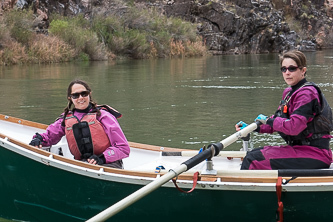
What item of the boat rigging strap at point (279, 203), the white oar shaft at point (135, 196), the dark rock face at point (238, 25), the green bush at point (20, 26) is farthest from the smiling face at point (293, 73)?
the dark rock face at point (238, 25)

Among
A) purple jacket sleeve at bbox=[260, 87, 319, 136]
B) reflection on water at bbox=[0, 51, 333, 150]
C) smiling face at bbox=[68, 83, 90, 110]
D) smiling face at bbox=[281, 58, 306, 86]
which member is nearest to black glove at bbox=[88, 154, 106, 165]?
smiling face at bbox=[68, 83, 90, 110]

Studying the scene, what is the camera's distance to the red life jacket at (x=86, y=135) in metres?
3.88

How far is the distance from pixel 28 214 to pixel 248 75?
12297 millimetres

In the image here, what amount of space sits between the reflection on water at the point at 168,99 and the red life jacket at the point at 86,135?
8.58ft

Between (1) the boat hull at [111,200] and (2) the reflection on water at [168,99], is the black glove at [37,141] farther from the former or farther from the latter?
(2) the reflection on water at [168,99]

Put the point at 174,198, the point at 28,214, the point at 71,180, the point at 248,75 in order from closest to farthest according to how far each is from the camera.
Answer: the point at 174,198, the point at 71,180, the point at 28,214, the point at 248,75

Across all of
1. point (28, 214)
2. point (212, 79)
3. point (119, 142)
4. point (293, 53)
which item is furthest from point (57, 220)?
point (212, 79)

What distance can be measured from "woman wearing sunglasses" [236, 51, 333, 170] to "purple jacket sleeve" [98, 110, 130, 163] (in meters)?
0.96

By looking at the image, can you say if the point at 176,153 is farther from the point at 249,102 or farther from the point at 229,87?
the point at 229,87

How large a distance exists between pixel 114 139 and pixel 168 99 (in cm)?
661

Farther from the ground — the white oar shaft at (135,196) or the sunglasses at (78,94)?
the sunglasses at (78,94)

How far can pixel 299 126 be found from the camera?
327cm

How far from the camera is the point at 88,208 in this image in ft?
12.4

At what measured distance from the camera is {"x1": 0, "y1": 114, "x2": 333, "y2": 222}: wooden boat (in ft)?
10.4
